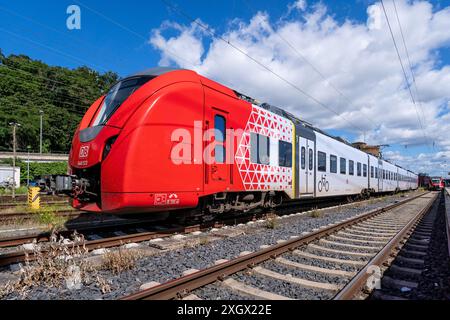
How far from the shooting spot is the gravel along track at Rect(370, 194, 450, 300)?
3766mm

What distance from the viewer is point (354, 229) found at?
8.49 meters

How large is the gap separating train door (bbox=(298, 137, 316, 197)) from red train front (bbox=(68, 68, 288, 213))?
4719 mm

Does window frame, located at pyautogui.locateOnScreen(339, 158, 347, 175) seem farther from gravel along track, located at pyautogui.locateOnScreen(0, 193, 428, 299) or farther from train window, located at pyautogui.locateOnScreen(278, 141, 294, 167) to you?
gravel along track, located at pyautogui.locateOnScreen(0, 193, 428, 299)

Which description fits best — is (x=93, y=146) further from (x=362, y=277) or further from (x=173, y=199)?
(x=362, y=277)

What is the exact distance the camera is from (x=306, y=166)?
38.9ft

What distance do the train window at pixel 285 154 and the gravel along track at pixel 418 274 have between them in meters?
4.18

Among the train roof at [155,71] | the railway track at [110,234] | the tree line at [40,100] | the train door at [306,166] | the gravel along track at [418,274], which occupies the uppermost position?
the tree line at [40,100]

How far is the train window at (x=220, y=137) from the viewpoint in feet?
23.8

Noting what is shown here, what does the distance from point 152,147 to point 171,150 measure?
411 mm

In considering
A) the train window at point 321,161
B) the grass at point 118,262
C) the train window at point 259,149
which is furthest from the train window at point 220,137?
the train window at point 321,161

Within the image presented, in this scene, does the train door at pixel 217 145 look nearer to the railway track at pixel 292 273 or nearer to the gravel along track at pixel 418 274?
the railway track at pixel 292 273

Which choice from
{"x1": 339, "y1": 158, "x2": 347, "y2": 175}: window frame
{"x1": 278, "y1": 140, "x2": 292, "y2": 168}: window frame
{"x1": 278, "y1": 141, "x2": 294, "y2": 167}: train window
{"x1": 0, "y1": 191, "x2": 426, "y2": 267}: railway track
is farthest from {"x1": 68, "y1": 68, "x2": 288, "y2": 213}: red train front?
{"x1": 339, "y1": 158, "x2": 347, "y2": 175}: window frame
